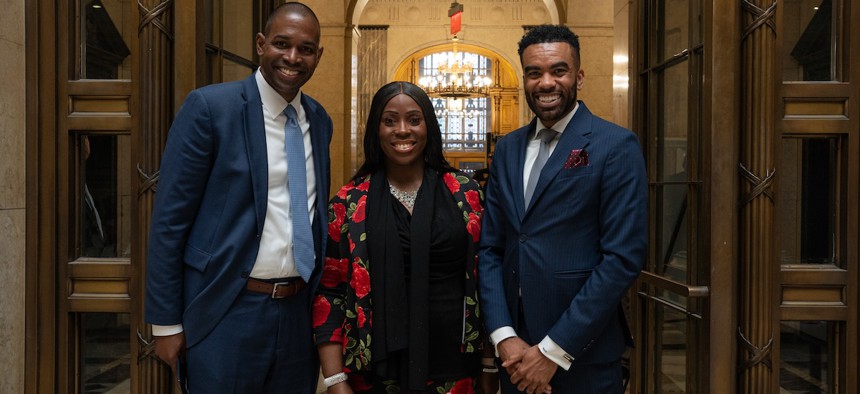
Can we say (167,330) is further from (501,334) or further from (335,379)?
(501,334)

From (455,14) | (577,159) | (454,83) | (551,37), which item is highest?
(455,14)

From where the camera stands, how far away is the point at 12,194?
102 inches

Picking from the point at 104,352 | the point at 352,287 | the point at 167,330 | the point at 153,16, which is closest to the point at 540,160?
the point at 352,287

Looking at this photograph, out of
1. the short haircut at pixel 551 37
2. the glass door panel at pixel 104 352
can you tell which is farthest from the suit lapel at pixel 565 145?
the glass door panel at pixel 104 352

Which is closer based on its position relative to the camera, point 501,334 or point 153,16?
point 501,334

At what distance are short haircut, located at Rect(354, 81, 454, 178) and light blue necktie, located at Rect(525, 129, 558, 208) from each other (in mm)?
290

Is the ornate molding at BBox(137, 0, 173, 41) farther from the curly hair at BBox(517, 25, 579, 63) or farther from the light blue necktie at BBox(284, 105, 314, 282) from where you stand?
the curly hair at BBox(517, 25, 579, 63)

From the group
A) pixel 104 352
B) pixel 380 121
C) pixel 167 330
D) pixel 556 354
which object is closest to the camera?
pixel 556 354

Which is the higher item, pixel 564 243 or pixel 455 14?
pixel 455 14

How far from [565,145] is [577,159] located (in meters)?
0.07

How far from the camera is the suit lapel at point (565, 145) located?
2.07 m

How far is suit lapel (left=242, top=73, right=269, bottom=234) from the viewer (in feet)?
6.86

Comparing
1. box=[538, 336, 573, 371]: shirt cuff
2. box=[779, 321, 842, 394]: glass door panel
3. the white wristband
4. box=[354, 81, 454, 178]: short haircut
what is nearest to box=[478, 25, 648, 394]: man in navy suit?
box=[538, 336, 573, 371]: shirt cuff

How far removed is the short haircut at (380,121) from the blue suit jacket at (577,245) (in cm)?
27
